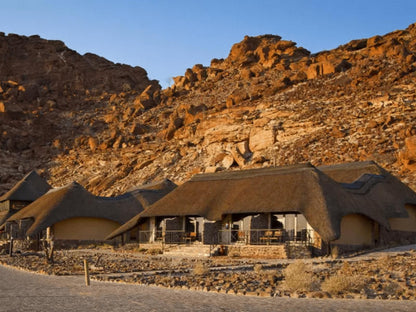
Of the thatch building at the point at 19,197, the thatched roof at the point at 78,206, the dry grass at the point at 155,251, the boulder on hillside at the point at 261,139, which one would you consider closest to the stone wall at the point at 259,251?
the dry grass at the point at 155,251

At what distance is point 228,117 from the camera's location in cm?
6059

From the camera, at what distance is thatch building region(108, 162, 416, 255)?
27.7m

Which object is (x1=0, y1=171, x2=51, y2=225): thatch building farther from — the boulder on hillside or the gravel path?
the gravel path

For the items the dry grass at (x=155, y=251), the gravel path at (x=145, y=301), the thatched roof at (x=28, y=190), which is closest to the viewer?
the gravel path at (x=145, y=301)

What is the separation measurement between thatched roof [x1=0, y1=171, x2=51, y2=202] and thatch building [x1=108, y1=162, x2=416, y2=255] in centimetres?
2018

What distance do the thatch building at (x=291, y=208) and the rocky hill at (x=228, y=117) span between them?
783 cm

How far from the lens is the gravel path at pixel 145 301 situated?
38.9ft

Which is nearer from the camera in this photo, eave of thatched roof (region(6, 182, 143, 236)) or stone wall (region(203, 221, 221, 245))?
stone wall (region(203, 221, 221, 245))

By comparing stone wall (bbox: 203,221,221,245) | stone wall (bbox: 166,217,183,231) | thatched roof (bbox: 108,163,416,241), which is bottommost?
stone wall (bbox: 203,221,221,245)

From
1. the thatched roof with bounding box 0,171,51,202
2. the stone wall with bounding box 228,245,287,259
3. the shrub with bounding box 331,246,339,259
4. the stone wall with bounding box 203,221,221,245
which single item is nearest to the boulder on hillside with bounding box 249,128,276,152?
the thatched roof with bounding box 0,171,51,202

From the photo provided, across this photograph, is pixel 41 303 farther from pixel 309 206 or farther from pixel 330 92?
pixel 330 92

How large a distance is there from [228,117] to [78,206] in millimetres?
23915

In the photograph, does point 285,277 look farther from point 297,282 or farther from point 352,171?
point 352,171

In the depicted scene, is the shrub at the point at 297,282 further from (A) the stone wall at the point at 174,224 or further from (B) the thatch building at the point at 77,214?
(B) the thatch building at the point at 77,214
